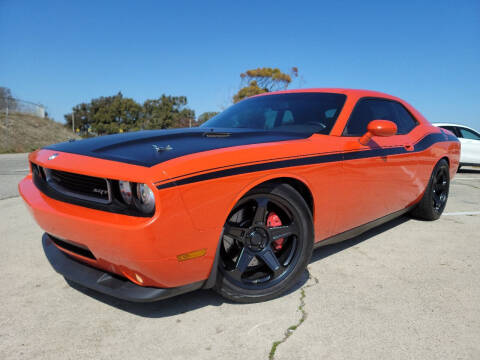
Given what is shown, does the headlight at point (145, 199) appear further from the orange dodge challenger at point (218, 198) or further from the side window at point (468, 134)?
the side window at point (468, 134)

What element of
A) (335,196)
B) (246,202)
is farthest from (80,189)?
(335,196)

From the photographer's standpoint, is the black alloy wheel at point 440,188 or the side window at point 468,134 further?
the side window at point 468,134

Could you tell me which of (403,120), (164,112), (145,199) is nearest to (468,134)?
(403,120)

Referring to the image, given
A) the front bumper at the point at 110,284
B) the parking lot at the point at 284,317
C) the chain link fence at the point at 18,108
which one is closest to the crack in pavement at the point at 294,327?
the parking lot at the point at 284,317

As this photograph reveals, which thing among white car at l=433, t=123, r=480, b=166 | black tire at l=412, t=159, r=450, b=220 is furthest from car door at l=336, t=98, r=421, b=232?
white car at l=433, t=123, r=480, b=166

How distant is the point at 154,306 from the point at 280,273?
738 mm

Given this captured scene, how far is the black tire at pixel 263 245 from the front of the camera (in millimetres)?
1990

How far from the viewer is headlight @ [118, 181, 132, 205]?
1650 mm

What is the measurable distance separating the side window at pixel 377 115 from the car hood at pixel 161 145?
51 cm

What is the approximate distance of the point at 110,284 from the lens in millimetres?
1803

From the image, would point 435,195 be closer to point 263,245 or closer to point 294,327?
point 263,245

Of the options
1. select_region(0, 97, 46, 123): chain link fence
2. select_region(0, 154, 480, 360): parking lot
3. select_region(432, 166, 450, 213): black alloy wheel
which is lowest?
select_region(0, 154, 480, 360): parking lot

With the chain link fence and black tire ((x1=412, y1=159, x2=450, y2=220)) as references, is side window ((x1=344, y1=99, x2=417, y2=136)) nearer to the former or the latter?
black tire ((x1=412, y1=159, x2=450, y2=220))

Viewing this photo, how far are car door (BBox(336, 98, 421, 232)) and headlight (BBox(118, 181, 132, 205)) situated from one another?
1426 millimetres
